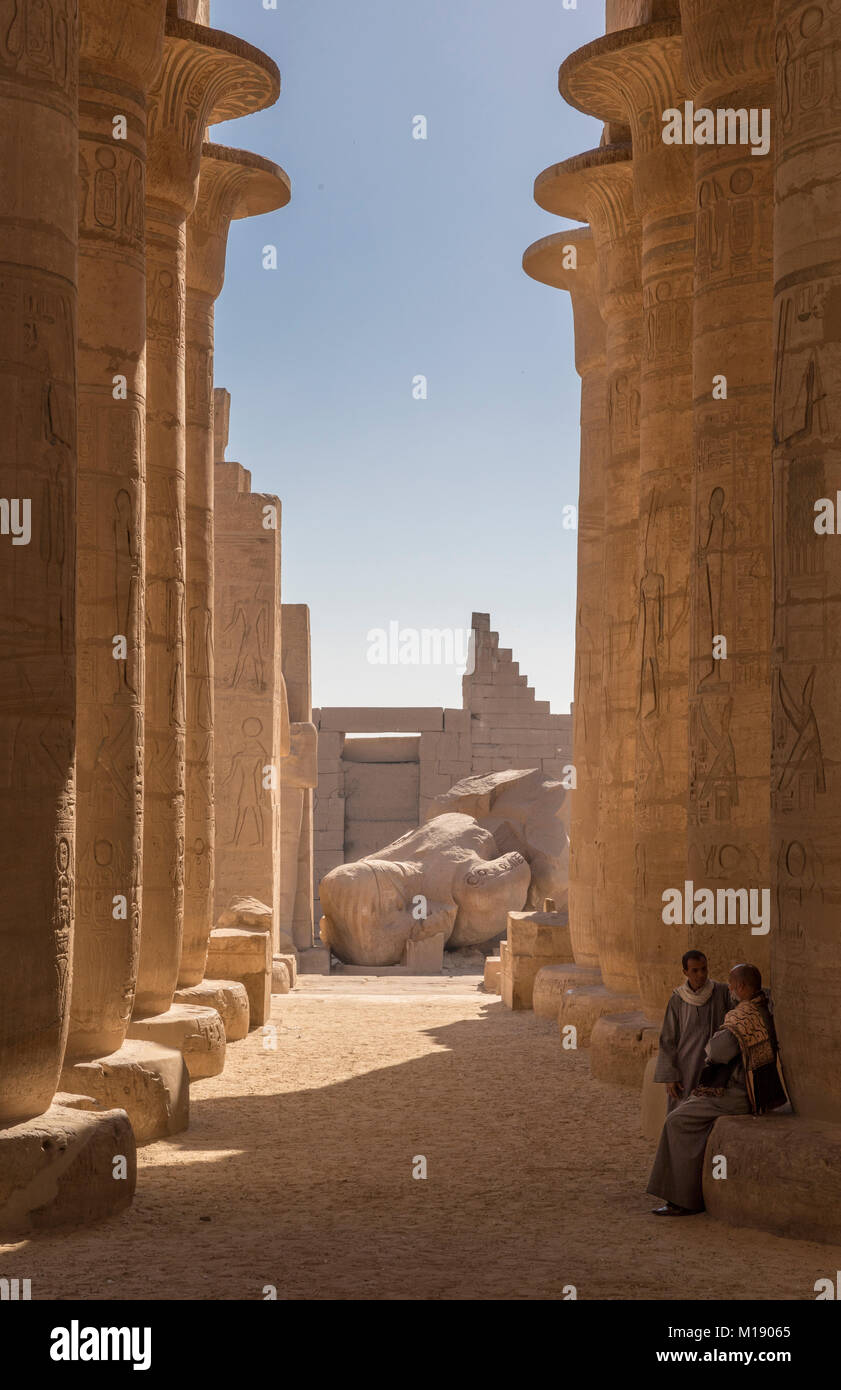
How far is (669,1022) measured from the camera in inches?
311

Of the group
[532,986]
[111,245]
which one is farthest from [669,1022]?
[532,986]

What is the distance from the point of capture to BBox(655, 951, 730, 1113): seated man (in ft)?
25.5

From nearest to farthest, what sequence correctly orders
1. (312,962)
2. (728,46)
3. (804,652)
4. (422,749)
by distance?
(804,652) → (728,46) → (312,962) → (422,749)

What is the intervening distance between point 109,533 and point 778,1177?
4839 mm

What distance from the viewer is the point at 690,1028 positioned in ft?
25.6

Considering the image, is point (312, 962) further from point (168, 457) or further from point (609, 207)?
point (168, 457)

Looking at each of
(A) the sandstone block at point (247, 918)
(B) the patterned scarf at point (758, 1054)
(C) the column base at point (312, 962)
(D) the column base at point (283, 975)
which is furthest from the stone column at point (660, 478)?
(C) the column base at point (312, 962)

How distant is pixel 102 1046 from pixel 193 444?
18.2 feet

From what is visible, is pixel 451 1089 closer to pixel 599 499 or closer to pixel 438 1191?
pixel 438 1191

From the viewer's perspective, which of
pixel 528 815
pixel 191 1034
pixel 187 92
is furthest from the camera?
pixel 528 815

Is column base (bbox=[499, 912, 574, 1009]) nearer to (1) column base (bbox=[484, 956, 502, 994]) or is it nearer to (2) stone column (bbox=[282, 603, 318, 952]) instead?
(1) column base (bbox=[484, 956, 502, 994])

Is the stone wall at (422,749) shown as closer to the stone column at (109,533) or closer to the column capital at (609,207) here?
the column capital at (609,207)

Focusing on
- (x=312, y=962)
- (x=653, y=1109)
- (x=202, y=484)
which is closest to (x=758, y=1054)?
(x=653, y=1109)

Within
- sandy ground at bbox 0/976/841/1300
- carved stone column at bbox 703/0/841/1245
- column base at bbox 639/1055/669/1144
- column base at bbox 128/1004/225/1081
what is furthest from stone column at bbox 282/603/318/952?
carved stone column at bbox 703/0/841/1245
